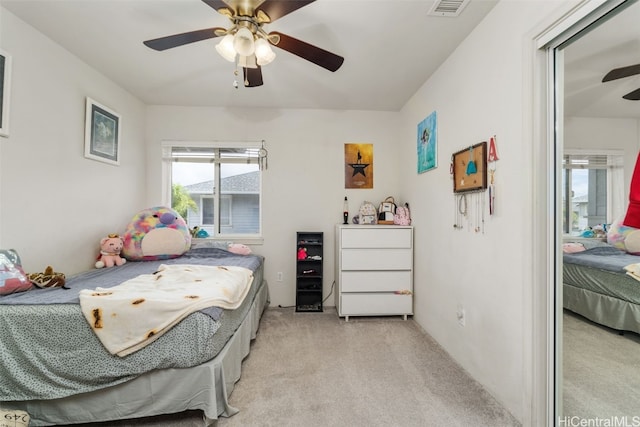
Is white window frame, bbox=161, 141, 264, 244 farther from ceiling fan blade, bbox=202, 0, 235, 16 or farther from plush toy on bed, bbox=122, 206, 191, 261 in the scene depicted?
ceiling fan blade, bbox=202, 0, 235, 16

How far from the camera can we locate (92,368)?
4.52 feet

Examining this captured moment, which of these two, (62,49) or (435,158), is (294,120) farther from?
(62,49)

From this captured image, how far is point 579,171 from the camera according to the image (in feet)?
4.27

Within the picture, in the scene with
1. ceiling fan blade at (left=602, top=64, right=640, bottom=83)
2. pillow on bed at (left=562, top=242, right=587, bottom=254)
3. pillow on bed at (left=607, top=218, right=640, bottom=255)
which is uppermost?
ceiling fan blade at (left=602, top=64, right=640, bottom=83)

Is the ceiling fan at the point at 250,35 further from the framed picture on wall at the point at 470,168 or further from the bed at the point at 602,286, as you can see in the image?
the bed at the point at 602,286

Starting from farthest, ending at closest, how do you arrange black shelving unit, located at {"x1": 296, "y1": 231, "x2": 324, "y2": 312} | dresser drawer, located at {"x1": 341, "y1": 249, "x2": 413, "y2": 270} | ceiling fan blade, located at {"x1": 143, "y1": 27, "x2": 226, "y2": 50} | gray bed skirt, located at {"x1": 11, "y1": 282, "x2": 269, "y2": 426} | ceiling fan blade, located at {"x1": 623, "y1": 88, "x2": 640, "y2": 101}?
black shelving unit, located at {"x1": 296, "y1": 231, "x2": 324, "y2": 312}
dresser drawer, located at {"x1": 341, "y1": 249, "x2": 413, "y2": 270}
ceiling fan blade, located at {"x1": 143, "y1": 27, "x2": 226, "y2": 50}
gray bed skirt, located at {"x1": 11, "y1": 282, "x2": 269, "y2": 426}
ceiling fan blade, located at {"x1": 623, "y1": 88, "x2": 640, "y2": 101}

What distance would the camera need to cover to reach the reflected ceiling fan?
101 cm

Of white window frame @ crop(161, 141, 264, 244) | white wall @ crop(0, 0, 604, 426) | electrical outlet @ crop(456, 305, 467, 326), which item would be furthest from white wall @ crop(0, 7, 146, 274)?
electrical outlet @ crop(456, 305, 467, 326)

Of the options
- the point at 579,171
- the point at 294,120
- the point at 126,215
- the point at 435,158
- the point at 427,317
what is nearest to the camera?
the point at 579,171

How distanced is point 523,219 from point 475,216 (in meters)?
0.44

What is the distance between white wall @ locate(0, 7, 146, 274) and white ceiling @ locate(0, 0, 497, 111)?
0.15 metres

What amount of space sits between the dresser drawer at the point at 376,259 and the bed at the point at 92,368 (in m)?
1.62

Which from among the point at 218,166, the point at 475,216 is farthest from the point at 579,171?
the point at 218,166

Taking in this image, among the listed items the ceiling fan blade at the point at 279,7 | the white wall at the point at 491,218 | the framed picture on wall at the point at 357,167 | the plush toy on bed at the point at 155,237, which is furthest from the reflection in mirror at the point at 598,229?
the plush toy on bed at the point at 155,237
